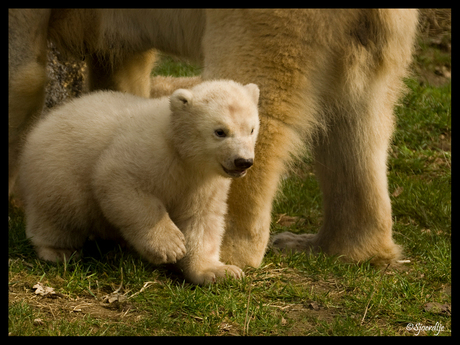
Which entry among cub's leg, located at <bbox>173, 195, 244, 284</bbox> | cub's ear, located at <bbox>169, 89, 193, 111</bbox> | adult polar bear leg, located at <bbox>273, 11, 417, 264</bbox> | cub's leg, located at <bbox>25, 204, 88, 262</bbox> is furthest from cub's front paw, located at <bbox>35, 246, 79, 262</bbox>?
adult polar bear leg, located at <bbox>273, 11, 417, 264</bbox>

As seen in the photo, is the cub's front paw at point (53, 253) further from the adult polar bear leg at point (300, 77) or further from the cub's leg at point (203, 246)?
the adult polar bear leg at point (300, 77)

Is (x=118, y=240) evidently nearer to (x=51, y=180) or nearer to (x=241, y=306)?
(x=51, y=180)

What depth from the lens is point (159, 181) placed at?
12.2ft

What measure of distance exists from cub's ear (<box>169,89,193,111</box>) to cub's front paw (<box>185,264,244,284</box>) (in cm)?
100

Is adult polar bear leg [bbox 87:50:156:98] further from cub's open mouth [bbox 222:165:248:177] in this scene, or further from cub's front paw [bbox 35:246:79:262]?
cub's open mouth [bbox 222:165:248:177]

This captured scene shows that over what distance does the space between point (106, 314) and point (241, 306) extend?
75 cm

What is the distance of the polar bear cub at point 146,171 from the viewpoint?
11.9 feet

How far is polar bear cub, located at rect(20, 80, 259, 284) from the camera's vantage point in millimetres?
3615

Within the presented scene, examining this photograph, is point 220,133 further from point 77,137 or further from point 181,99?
point 77,137

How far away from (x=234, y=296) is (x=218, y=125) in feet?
3.32

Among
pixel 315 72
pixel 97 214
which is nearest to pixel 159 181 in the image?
pixel 97 214

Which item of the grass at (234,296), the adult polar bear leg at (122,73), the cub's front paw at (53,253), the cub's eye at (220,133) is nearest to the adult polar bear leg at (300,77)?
the grass at (234,296)

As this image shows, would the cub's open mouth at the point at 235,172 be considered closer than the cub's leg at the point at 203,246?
Yes

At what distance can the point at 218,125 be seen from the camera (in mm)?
3557
